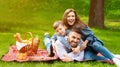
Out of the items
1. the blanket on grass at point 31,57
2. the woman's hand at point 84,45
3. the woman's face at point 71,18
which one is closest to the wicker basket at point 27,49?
the blanket on grass at point 31,57

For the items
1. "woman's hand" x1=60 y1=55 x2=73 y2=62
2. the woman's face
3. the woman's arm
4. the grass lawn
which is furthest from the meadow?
the woman's face

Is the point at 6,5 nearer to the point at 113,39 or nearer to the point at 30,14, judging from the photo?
the point at 30,14

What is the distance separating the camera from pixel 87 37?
9.62m

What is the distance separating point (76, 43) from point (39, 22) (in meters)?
10.7

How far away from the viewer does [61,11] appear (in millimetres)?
24062

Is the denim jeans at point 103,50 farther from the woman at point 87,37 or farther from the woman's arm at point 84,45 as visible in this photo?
the woman's arm at point 84,45

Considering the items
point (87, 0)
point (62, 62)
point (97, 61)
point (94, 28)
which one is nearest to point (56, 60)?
point (62, 62)

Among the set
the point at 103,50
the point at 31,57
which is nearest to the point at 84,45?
the point at 103,50

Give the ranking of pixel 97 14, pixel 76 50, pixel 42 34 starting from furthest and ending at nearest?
pixel 97 14
pixel 42 34
pixel 76 50

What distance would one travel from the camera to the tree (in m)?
18.6

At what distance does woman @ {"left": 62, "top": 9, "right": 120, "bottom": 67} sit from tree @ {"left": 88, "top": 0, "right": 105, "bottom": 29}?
8.92m

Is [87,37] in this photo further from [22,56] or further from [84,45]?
[22,56]

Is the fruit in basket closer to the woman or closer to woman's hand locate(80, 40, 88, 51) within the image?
the woman

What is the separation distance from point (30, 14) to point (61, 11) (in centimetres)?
213
